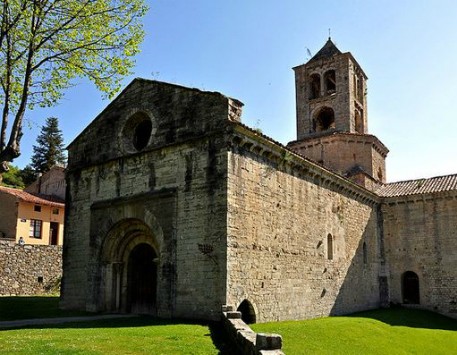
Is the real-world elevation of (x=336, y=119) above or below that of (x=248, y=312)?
above

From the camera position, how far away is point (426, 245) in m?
23.6

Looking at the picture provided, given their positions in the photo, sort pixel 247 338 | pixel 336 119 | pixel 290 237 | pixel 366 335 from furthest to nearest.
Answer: pixel 336 119 → pixel 290 237 → pixel 366 335 → pixel 247 338

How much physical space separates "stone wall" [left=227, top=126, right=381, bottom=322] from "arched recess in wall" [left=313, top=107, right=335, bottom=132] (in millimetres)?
7501

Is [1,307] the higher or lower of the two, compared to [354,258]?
lower

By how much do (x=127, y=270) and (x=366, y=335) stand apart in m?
8.29

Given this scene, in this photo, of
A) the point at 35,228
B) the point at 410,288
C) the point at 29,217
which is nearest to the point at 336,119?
the point at 410,288

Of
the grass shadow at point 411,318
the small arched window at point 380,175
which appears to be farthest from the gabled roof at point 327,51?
the grass shadow at point 411,318

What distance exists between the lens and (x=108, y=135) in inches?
701

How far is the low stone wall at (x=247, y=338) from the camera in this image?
7500 millimetres

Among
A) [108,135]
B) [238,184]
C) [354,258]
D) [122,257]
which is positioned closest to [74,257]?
[122,257]

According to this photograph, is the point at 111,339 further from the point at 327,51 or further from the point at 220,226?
the point at 327,51

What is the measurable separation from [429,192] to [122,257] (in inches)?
603

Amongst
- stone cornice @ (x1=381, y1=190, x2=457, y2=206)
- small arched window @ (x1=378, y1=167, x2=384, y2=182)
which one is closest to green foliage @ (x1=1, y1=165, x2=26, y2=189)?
small arched window @ (x1=378, y1=167, x2=384, y2=182)

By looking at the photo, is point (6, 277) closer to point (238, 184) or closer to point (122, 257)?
point (122, 257)
